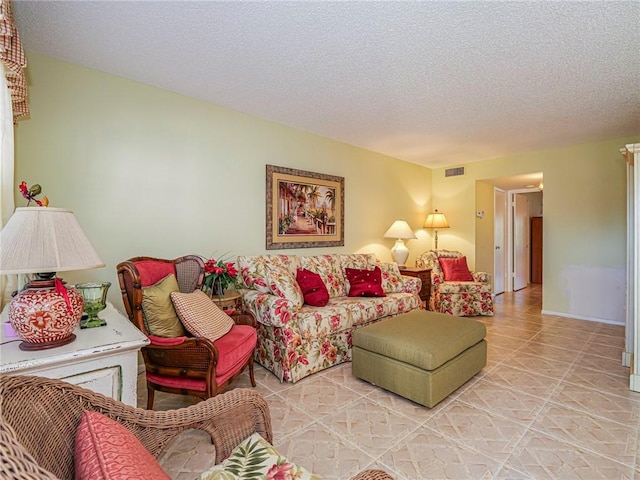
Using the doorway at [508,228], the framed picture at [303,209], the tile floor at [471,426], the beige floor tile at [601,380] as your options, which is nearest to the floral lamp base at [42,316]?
the tile floor at [471,426]

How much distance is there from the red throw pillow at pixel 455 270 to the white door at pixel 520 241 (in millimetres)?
2702

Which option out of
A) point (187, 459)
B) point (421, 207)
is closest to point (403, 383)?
point (187, 459)

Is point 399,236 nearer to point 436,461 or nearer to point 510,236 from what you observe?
point 436,461

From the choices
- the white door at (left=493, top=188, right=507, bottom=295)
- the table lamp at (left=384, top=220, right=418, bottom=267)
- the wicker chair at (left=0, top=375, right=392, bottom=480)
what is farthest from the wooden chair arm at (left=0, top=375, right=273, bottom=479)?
the white door at (left=493, top=188, right=507, bottom=295)

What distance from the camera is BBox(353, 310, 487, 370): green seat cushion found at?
2.24 m

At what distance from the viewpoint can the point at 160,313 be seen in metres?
2.03

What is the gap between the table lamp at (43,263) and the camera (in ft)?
3.78

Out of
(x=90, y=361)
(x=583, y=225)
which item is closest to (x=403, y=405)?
(x=90, y=361)

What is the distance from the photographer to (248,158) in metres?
3.43

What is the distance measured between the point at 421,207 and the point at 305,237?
2.77m

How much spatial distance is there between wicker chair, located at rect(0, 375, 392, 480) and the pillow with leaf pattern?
0.21 ft

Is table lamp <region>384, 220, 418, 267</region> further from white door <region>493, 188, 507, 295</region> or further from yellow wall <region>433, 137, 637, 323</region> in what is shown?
white door <region>493, 188, 507, 295</region>

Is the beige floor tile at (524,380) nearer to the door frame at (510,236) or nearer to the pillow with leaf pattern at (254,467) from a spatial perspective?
the pillow with leaf pattern at (254,467)

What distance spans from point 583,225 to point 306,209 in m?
3.95
